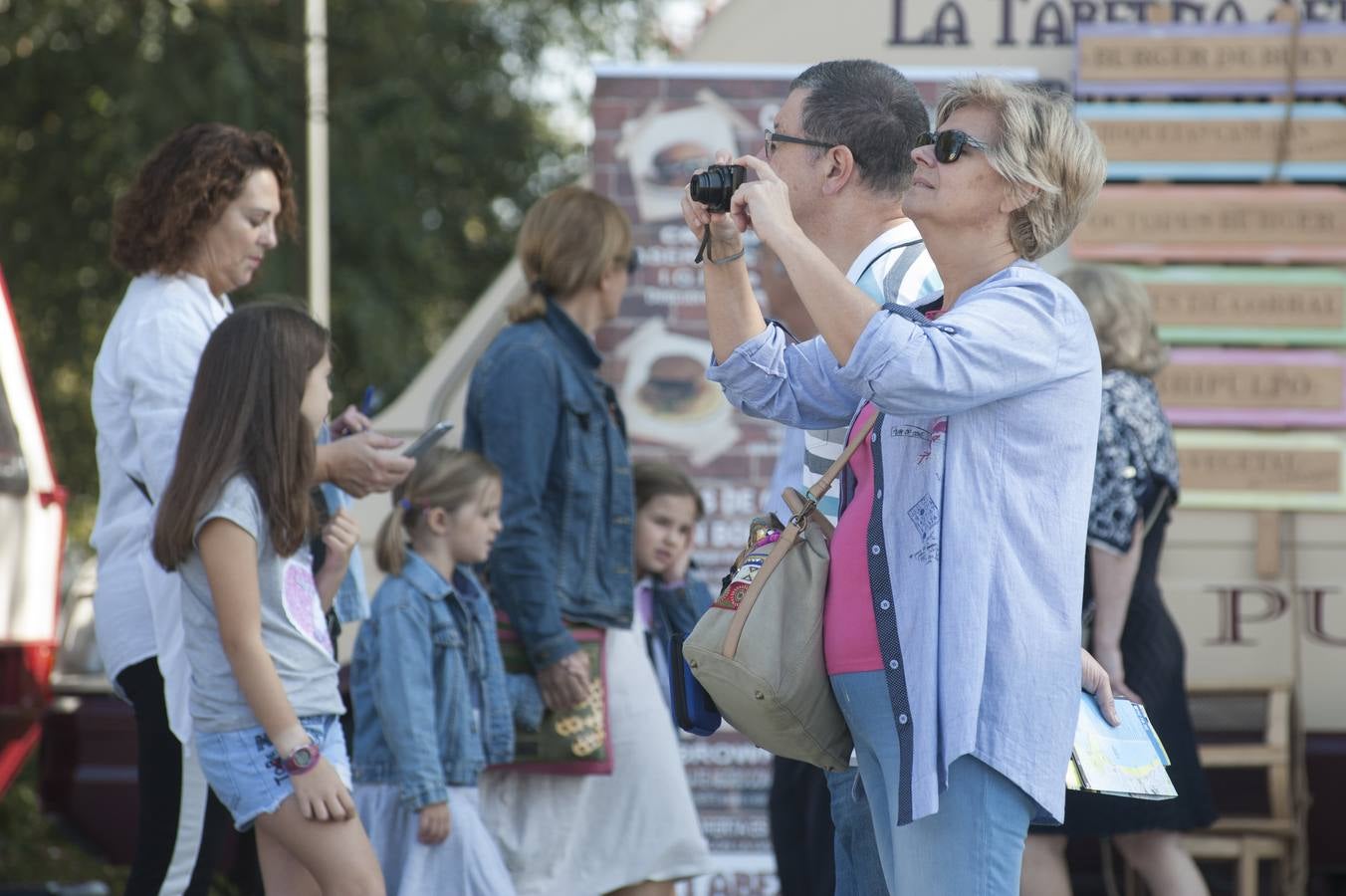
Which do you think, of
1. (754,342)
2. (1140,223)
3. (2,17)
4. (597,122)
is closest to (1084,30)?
(1140,223)

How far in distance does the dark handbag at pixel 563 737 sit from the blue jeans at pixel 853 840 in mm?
1292

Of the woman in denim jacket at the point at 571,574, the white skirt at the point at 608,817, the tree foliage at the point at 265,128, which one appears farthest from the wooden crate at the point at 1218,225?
the tree foliage at the point at 265,128

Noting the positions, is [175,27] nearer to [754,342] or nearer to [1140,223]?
[1140,223]

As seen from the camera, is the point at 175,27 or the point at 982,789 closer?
the point at 982,789

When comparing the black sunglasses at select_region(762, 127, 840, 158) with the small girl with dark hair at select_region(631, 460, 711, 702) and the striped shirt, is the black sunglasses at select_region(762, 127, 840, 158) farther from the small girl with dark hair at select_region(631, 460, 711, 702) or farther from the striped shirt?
the small girl with dark hair at select_region(631, 460, 711, 702)

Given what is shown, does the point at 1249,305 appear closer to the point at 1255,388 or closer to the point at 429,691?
the point at 1255,388

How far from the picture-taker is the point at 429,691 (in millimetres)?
4070

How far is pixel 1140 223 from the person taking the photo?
589 cm

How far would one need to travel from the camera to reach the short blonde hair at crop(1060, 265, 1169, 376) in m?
4.66

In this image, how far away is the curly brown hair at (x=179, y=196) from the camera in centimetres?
379

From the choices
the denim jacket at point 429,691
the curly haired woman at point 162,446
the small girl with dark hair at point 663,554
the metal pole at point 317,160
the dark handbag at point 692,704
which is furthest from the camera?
the metal pole at point 317,160

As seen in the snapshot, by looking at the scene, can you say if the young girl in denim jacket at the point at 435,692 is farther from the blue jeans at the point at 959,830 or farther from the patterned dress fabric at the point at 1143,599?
the blue jeans at the point at 959,830

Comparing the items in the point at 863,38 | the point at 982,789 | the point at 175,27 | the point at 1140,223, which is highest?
the point at 175,27

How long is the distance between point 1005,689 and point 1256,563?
11.9ft
